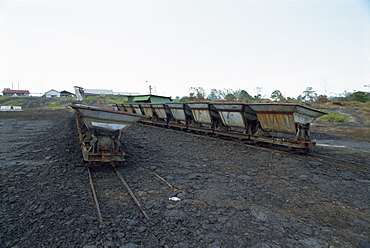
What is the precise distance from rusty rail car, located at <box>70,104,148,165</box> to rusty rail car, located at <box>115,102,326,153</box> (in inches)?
180

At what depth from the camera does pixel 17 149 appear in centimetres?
753

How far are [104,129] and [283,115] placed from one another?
5.70 m

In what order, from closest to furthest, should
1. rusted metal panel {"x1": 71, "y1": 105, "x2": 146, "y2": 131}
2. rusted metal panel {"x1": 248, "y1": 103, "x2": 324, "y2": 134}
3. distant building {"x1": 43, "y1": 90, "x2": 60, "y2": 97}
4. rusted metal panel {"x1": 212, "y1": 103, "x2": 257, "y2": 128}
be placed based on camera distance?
rusted metal panel {"x1": 71, "y1": 105, "x2": 146, "y2": 131} < rusted metal panel {"x1": 248, "y1": 103, "x2": 324, "y2": 134} < rusted metal panel {"x1": 212, "y1": 103, "x2": 257, "y2": 128} < distant building {"x1": 43, "y1": 90, "x2": 60, "y2": 97}

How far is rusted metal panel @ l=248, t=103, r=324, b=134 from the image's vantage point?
680 centimetres

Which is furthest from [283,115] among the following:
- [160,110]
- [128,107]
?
[128,107]

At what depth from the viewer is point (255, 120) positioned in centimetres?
874

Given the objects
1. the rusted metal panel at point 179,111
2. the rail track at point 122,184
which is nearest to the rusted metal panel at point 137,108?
the rusted metal panel at point 179,111

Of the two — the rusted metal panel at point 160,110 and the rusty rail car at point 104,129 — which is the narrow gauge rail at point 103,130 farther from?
the rusted metal panel at point 160,110

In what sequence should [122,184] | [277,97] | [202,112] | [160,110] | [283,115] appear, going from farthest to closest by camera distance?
[277,97] < [160,110] < [202,112] < [283,115] < [122,184]

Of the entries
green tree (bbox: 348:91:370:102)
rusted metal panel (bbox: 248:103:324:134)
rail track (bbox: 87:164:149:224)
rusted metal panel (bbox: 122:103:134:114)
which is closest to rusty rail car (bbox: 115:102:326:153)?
rusted metal panel (bbox: 248:103:324:134)

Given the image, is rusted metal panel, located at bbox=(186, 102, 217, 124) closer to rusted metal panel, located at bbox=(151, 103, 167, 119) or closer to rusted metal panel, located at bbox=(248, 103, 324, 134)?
rusted metal panel, located at bbox=(248, 103, 324, 134)

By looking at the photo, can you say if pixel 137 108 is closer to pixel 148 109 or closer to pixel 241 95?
pixel 148 109

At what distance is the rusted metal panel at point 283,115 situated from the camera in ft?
22.3

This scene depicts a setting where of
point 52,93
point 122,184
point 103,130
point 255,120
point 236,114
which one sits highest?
point 52,93
